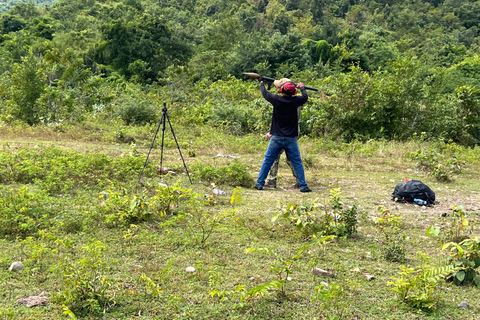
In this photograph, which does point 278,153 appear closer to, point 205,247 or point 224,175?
point 224,175

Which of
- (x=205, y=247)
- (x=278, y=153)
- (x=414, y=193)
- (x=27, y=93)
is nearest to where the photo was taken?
(x=205, y=247)

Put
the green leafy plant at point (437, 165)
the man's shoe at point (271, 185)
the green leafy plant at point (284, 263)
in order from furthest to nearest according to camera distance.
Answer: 1. the green leafy plant at point (437, 165)
2. the man's shoe at point (271, 185)
3. the green leafy plant at point (284, 263)

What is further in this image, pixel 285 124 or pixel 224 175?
pixel 224 175

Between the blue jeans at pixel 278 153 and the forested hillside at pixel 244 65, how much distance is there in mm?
7598

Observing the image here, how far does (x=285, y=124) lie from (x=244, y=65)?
92.1ft

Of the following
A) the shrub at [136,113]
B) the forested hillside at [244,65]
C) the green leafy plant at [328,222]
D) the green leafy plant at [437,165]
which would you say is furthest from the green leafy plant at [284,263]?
the shrub at [136,113]

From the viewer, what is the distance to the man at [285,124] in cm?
711

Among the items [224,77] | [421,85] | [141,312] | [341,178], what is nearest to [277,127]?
[341,178]

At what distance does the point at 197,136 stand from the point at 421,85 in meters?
8.11

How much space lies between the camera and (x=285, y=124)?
7238 millimetres

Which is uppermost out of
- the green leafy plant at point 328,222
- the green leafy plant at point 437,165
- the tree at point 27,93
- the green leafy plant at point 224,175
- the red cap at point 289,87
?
the red cap at point 289,87

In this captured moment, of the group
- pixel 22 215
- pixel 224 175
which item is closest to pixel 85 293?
pixel 22 215

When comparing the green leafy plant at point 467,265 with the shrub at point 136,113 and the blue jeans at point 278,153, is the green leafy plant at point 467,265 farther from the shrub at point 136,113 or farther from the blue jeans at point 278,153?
the shrub at point 136,113

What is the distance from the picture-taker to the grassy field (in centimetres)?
336
